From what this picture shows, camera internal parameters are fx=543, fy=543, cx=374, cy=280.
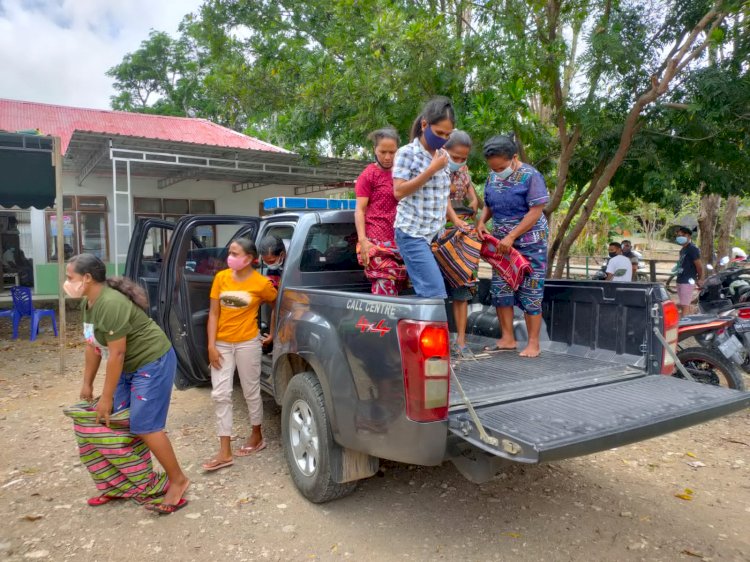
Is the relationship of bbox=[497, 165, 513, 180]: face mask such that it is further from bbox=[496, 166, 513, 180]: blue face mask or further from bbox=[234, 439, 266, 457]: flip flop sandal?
bbox=[234, 439, 266, 457]: flip flop sandal

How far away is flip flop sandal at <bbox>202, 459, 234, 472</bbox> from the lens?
3.68 meters

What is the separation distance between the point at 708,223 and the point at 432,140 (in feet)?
38.2

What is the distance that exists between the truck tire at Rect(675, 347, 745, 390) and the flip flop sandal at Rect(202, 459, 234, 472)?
12.7 feet

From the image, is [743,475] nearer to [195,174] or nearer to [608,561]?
[608,561]

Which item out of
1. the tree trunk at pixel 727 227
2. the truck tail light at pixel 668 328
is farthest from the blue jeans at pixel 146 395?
the tree trunk at pixel 727 227

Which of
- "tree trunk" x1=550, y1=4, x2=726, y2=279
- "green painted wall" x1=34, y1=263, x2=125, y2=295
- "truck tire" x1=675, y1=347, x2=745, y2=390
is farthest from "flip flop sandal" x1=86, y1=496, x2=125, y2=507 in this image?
"green painted wall" x1=34, y1=263, x2=125, y2=295

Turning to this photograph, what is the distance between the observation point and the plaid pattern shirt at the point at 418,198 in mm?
3297

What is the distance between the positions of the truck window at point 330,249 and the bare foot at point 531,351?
1364mm

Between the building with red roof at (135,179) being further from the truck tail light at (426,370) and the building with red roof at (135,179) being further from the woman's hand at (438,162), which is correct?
the truck tail light at (426,370)

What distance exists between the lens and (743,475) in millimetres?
3750

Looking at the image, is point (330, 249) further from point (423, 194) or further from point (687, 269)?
point (687, 269)

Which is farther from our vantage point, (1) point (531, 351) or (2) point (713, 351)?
(2) point (713, 351)

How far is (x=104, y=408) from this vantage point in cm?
303

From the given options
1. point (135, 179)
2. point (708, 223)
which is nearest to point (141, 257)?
point (135, 179)
